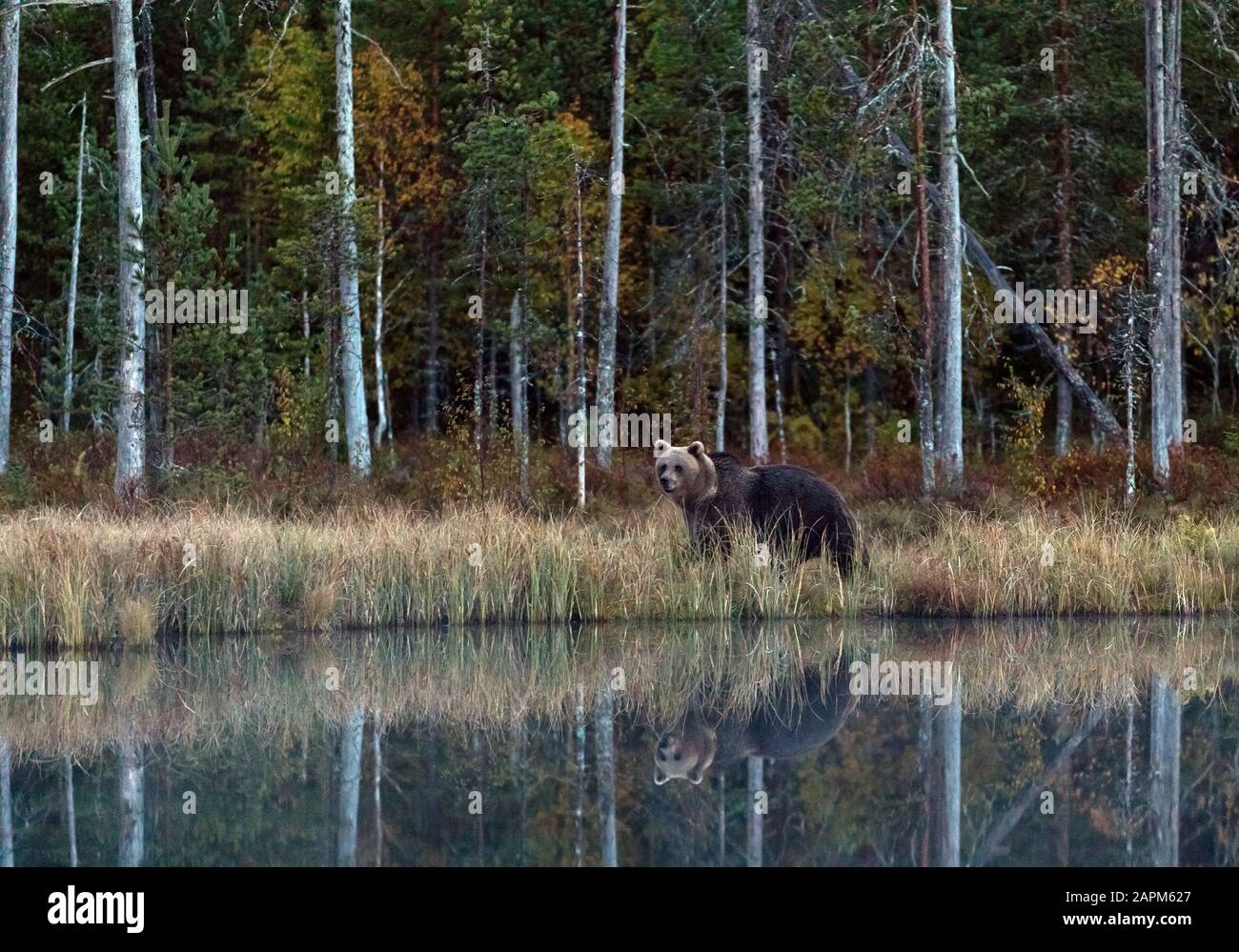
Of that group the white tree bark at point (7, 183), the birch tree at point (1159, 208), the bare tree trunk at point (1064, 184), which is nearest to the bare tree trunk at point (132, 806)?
the birch tree at point (1159, 208)

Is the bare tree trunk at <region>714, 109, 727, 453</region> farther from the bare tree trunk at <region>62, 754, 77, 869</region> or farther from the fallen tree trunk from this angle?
the bare tree trunk at <region>62, 754, 77, 869</region>

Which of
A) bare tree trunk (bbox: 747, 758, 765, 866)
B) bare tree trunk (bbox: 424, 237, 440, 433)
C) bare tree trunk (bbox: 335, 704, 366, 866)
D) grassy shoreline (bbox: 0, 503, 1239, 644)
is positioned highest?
bare tree trunk (bbox: 424, 237, 440, 433)

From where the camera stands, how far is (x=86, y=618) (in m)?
11.6

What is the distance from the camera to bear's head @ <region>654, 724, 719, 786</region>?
7.43 meters

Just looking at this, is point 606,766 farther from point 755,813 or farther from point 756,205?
point 756,205

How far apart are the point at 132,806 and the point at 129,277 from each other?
12099 millimetres

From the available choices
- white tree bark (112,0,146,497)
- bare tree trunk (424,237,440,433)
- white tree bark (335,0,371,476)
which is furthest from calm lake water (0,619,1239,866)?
bare tree trunk (424,237,440,433)

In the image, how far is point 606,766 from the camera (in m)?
7.59

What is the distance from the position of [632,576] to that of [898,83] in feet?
28.4

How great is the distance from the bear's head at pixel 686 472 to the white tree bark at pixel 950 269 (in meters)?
5.84

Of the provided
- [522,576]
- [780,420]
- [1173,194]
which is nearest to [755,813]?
[522,576]

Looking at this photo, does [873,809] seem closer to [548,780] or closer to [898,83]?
[548,780]

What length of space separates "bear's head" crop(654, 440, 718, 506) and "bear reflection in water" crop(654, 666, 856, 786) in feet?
12.8
